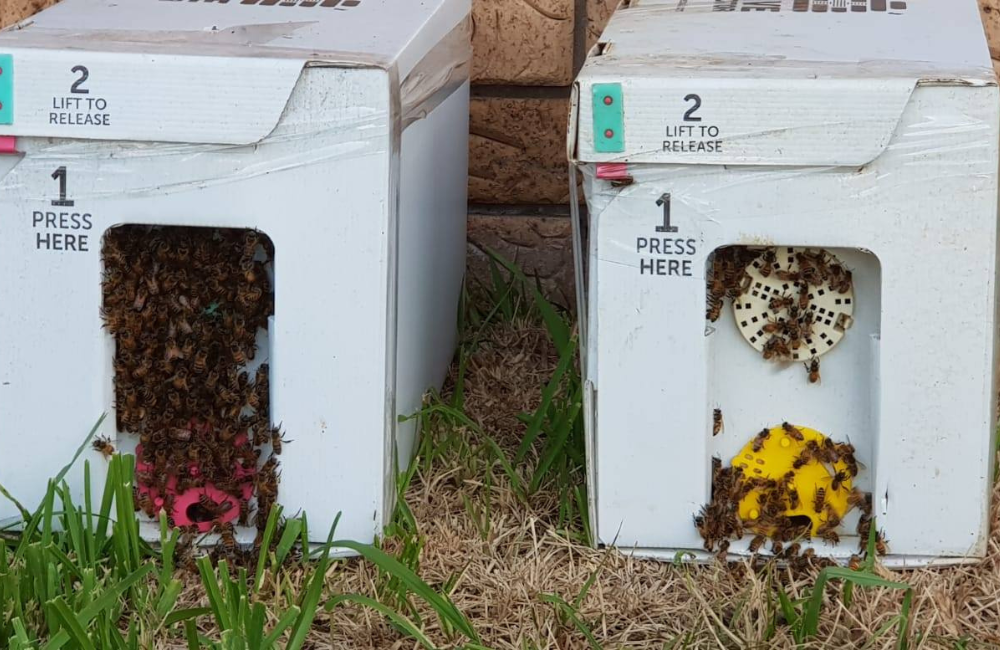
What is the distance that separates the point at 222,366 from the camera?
213 centimetres

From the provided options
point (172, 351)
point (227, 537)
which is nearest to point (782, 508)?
point (227, 537)

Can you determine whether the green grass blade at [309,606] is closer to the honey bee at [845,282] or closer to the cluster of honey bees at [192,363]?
the cluster of honey bees at [192,363]

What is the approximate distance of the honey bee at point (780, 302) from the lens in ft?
6.73

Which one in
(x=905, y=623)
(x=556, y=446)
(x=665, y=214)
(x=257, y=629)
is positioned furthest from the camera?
(x=556, y=446)

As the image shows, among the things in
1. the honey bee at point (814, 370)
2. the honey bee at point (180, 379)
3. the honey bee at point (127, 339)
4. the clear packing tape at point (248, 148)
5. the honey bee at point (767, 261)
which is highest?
the clear packing tape at point (248, 148)

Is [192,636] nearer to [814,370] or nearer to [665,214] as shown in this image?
[665,214]

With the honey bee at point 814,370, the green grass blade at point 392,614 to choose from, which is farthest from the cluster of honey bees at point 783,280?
the green grass blade at point 392,614

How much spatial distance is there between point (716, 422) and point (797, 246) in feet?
0.98

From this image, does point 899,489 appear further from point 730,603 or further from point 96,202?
point 96,202

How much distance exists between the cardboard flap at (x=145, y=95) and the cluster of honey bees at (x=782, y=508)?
0.86m

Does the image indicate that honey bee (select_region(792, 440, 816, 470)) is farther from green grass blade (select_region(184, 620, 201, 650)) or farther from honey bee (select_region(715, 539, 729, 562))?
green grass blade (select_region(184, 620, 201, 650))

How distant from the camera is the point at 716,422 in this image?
6.91 feet

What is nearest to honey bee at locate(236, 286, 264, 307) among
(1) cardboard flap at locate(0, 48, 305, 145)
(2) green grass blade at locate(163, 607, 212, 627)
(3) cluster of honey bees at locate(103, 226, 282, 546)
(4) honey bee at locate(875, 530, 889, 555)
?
(3) cluster of honey bees at locate(103, 226, 282, 546)

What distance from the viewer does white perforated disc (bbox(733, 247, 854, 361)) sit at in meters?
2.05
